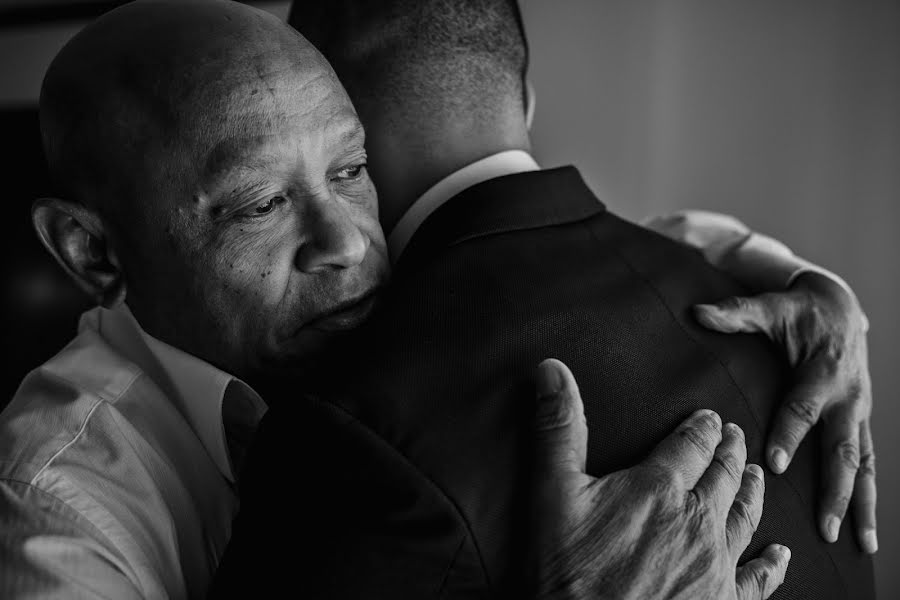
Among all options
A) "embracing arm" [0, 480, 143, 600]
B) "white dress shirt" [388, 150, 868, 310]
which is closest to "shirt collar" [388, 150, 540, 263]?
"white dress shirt" [388, 150, 868, 310]

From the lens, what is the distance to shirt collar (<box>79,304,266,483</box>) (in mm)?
1127

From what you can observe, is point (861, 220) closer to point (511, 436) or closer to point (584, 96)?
point (584, 96)

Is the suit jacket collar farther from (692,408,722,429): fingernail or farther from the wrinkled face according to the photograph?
(692,408,722,429): fingernail

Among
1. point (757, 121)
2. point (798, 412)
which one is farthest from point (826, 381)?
point (757, 121)

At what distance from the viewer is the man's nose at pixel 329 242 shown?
1.04 meters

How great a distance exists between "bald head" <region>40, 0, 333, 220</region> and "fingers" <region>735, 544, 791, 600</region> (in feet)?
2.53

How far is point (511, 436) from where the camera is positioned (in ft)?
2.68

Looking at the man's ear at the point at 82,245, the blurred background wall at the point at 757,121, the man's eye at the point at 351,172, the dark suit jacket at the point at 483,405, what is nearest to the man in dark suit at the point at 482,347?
the dark suit jacket at the point at 483,405

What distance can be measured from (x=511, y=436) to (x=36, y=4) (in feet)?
Result: 14.0

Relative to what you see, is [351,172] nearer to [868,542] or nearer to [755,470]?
[755,470]

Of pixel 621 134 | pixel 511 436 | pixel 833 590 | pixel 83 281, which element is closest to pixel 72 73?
pixel 83 281

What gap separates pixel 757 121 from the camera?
11.1 feet

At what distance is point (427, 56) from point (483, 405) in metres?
0.68

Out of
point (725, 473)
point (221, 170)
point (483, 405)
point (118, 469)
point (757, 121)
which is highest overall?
point (221, 170)
